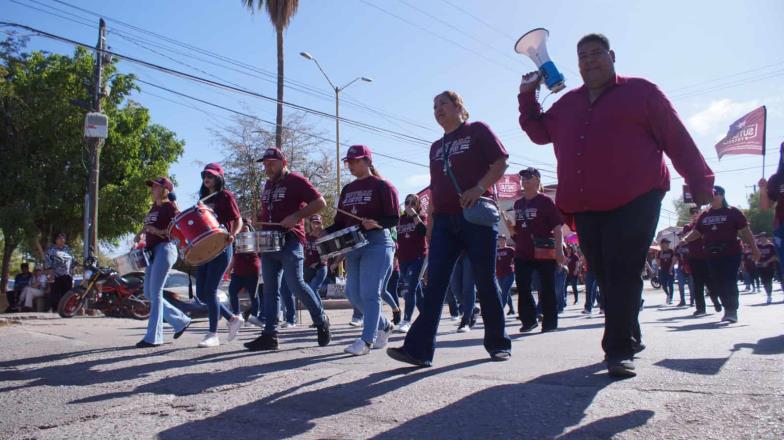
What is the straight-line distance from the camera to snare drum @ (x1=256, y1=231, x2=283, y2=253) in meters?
5.80

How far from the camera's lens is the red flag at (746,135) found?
49.8 ft

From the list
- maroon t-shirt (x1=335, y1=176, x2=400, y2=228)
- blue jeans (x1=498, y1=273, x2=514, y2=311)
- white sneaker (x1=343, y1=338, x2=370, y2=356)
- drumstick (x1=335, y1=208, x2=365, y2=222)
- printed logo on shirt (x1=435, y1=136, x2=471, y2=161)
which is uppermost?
printed logo on shirt (x1=435, y1=136, x2=471, y2=161)

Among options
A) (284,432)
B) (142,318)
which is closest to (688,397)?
(284,432)

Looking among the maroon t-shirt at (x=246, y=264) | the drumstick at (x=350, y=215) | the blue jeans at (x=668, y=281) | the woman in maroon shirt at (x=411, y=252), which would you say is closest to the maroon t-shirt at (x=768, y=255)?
the blue jeans at (x=668, y=281)

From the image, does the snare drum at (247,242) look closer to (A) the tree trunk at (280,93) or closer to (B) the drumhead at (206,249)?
(B) the drumhead at (206,249)

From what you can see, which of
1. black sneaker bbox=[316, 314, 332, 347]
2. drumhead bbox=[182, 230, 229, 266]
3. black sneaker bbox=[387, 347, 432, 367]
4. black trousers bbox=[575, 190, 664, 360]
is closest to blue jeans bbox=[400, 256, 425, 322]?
black sneaker bbox=[316, 314, 332, 347]

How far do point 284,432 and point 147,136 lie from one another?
1070 inches

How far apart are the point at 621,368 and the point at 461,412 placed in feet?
3.74

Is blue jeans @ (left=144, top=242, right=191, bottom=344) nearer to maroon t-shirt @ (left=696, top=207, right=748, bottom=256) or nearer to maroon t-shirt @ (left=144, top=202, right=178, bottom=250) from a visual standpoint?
maroon t-shirt @ (left=144, top=202, right=178, bottom=250)

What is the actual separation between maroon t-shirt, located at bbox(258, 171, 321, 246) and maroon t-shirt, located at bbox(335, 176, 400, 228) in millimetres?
367

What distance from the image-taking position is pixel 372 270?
5621 millimetres

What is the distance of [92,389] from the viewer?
4090 millimetres

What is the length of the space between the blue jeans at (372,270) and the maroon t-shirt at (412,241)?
8.99 ft

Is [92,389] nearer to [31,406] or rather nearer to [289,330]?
[31,406]
